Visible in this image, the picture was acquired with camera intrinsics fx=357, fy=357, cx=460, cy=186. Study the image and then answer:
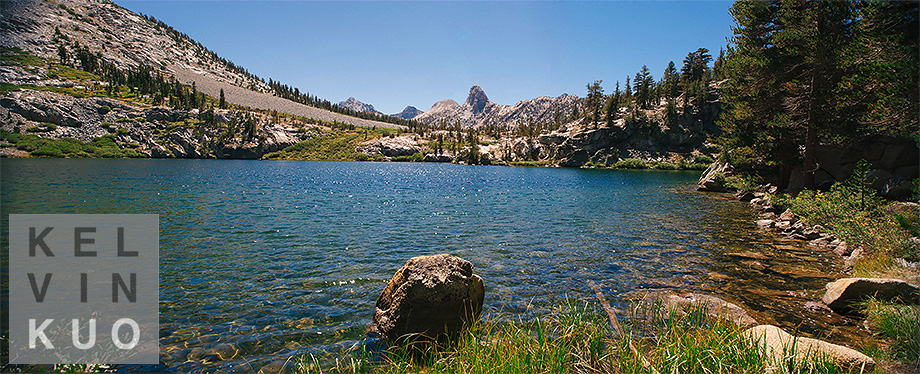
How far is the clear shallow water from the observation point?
9.60 metres

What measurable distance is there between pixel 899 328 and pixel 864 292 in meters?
3.85

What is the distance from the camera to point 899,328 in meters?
6.92

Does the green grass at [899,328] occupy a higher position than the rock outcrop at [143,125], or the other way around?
the rock outcrop at [143,125]

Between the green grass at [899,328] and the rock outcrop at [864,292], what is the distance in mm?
779

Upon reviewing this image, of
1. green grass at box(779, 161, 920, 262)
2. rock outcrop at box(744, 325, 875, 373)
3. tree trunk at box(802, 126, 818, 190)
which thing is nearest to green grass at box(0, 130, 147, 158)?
rock outcrop at box(744, 325, 875, 373)

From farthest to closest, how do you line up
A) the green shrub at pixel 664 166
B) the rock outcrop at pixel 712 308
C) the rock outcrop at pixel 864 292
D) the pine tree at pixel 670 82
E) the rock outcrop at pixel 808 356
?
the pine tree at pixel 670 82
the green shrub at pixel 664 166
the rock outcrop at pixel 864 292
the rock outcrop at pixel 712 308
the rock outcrop at pixel 808 356

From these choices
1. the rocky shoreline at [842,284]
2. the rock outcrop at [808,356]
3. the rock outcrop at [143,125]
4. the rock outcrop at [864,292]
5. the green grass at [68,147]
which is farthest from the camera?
the rock outcrop at [143,125]

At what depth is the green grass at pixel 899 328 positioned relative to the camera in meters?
6.17

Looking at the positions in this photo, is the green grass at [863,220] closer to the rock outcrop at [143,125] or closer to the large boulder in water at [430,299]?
the large boulder in water at [430,299]

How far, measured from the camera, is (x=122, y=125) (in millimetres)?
160375

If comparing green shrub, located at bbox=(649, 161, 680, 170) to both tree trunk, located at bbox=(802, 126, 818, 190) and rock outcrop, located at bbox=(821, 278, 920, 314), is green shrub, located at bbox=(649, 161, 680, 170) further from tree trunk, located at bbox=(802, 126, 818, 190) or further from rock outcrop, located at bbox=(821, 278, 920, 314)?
rock outcrop, located at bbox=(821, 278, 920, 314)

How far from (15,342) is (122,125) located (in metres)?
210

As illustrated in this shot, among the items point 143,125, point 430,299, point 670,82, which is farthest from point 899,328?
point 143,125

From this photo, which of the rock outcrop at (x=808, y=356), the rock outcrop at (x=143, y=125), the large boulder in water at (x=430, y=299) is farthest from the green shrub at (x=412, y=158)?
the rock outcrop at (x=808, y=356)
